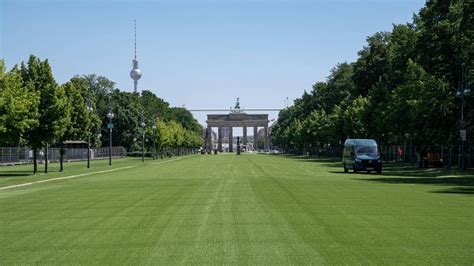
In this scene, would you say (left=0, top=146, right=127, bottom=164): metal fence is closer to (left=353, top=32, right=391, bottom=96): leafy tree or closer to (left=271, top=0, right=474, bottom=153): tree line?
(left=271, top=0, right=474, bottom=153): tree line

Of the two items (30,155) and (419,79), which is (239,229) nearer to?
(419,79)

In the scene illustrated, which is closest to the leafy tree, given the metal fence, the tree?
the metal fence

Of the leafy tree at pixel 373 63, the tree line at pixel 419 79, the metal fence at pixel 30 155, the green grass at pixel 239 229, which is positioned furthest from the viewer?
the leafy tree at pixel 373 63

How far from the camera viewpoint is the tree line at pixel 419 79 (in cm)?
5145

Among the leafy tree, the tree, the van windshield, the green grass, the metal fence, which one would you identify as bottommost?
the green grass

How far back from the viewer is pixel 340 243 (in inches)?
500

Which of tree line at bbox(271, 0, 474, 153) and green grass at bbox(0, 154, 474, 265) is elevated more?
tree line at bbox(271, 0, 474, 153)

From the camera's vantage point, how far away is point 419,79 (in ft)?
191

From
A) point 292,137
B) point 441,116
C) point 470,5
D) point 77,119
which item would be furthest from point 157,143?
point 470,5

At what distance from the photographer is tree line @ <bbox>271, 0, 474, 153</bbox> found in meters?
51.5

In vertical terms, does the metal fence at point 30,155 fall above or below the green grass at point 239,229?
above

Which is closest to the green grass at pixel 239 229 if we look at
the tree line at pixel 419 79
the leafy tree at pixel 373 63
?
the tree line at pixel 419 79

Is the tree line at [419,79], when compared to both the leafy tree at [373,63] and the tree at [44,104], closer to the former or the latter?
the leafy tree at [373,63]

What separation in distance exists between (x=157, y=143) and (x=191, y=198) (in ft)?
315
